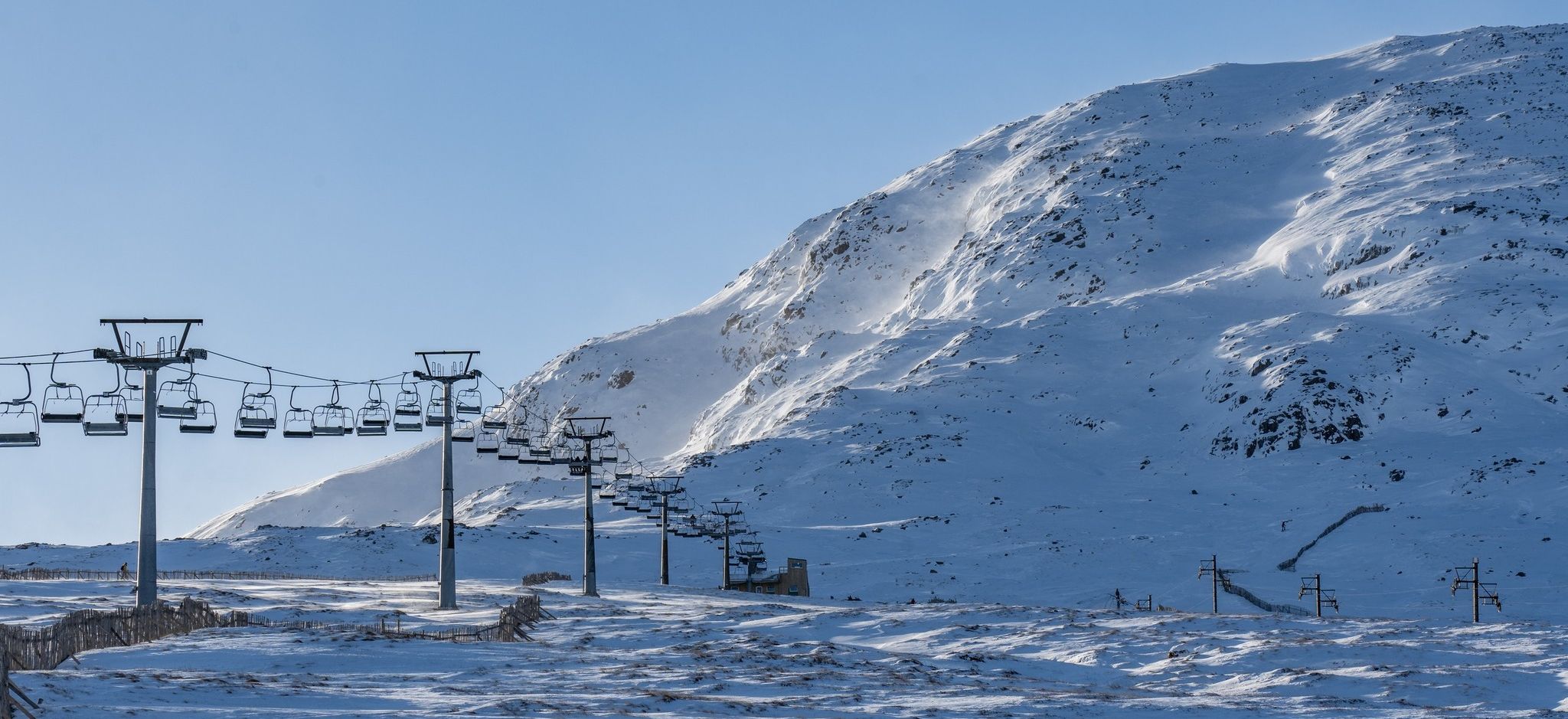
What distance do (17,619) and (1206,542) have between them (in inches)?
2709

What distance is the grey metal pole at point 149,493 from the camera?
42719mm

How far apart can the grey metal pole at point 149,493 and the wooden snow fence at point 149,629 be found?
62cm

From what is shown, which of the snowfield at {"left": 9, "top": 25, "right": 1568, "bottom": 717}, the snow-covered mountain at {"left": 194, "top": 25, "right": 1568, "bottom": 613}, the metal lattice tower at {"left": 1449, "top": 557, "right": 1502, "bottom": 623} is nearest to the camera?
the snowfield at {"left": 9, "top": 25, "right": 1568, "bottom": 717}

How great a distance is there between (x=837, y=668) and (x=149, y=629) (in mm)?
16485

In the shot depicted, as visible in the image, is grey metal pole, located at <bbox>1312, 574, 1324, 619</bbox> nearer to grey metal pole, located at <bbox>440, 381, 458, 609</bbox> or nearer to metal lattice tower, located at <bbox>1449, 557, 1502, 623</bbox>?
metal lattice tower, located at <bbox>1449, 557, 1502, 623</bbox>

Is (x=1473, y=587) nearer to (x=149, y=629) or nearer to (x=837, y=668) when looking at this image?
(x=837, y=668)

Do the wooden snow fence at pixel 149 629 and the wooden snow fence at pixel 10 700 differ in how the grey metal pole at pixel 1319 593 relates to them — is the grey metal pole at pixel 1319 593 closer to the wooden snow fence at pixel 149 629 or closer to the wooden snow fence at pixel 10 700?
the wooden snow fence at pixel 149 629

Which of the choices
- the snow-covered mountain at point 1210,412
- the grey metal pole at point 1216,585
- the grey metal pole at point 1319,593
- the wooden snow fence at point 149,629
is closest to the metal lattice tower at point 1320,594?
the grey metal pole at point 1319,593

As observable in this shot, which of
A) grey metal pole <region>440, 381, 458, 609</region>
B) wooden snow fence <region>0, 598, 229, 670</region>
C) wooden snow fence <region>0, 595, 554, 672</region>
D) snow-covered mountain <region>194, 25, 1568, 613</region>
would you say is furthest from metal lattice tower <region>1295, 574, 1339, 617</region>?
wooden snow fence <region>0, 598, 229, 670</region>

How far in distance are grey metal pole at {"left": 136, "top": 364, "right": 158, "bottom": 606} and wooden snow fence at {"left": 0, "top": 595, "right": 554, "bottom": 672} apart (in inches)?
24.3

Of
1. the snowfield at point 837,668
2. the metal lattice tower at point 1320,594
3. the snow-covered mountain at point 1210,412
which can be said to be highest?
the snow-covered mountain at point 1210,412

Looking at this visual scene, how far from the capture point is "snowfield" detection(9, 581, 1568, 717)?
2984 cm

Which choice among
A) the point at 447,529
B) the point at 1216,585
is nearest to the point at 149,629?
the point at 447,529

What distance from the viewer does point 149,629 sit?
39.8 m
